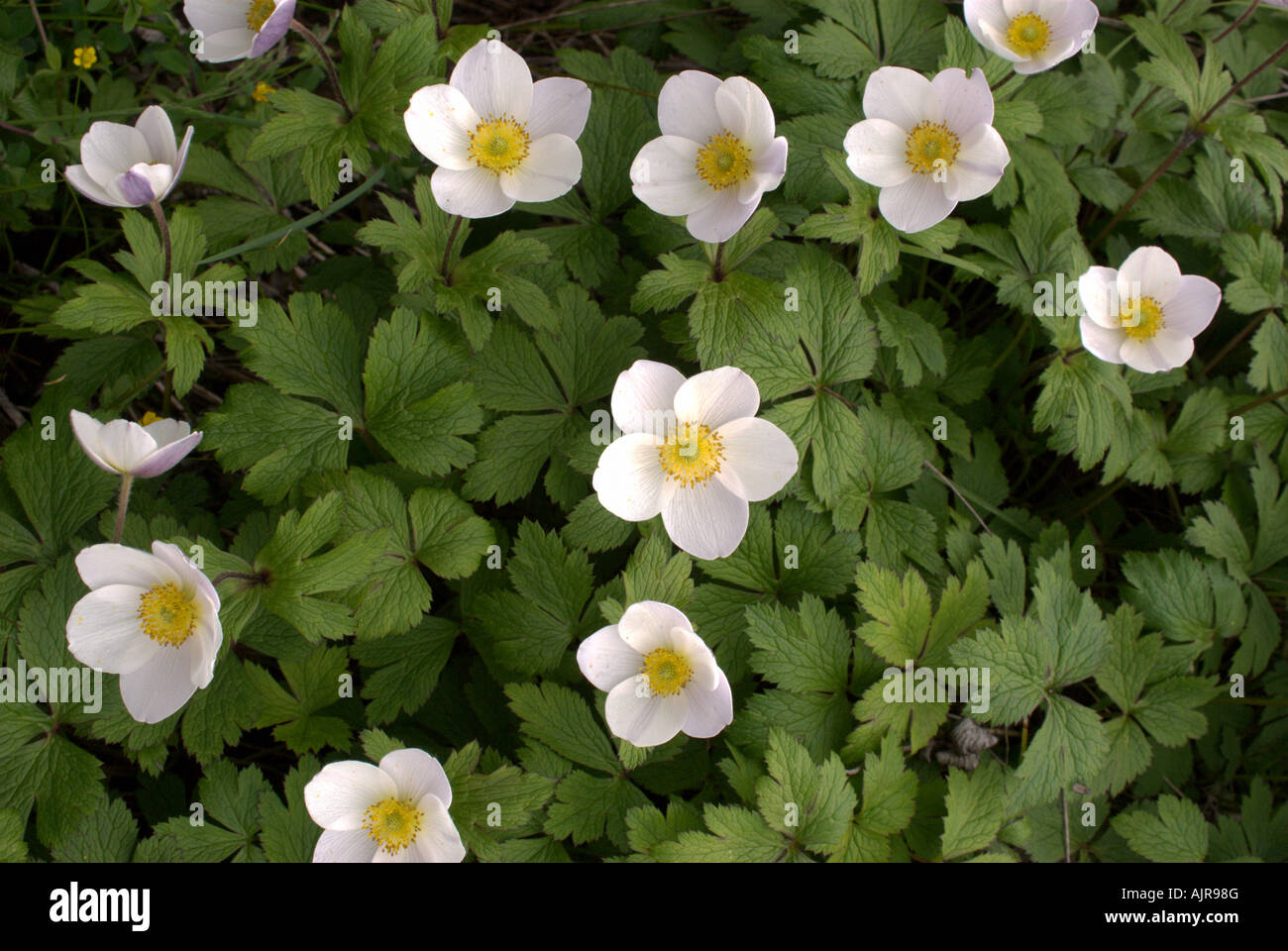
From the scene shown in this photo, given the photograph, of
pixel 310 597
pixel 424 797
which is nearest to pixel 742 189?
pixel 310 597

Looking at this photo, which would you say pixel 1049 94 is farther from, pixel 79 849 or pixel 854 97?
pixel 79 849

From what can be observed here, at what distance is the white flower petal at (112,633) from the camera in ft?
8.20

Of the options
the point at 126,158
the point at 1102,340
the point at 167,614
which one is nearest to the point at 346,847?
the point at 167,614

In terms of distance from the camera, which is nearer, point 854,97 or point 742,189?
point 742,189

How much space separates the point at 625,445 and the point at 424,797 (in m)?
1.08

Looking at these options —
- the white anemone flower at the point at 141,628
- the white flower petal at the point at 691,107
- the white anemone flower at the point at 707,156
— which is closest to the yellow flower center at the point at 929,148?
the white anemone flower at the point at 707,156

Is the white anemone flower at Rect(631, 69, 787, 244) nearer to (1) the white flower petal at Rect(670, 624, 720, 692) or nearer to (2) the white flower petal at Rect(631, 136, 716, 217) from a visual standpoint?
(2) the white flower petal at Rect(631, 136, 716, 217)

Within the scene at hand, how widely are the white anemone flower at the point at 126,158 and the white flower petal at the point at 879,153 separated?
6.37ft

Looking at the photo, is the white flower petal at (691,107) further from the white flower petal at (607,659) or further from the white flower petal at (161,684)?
the white flower petal at (161,684)

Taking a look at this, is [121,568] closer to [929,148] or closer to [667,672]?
[667,672]

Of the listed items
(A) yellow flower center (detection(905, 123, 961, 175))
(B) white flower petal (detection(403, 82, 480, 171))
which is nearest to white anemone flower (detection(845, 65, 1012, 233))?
(A) yellow flower center (detection(905, 123, 961, 175))

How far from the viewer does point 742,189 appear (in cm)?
274

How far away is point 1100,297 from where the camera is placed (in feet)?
10.6

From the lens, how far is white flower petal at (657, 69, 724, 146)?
2807 mm
